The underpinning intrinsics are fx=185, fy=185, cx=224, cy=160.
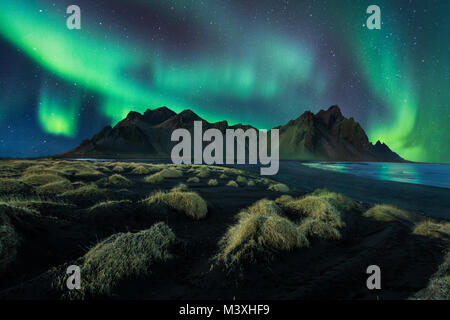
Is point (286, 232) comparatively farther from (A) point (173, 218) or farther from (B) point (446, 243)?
(B) point (446, 243)

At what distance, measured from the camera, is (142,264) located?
12.2 feet

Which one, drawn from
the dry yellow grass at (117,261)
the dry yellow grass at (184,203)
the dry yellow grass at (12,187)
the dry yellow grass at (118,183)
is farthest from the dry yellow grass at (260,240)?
the dry yellow grass at (118,183)

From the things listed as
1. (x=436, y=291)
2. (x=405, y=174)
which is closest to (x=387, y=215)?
(x=436, y=291)

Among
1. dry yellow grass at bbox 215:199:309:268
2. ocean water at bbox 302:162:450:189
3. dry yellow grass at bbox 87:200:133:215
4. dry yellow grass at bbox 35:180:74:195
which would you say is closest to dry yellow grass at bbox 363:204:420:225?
dry yellow grass at bbox 215:199:309:268

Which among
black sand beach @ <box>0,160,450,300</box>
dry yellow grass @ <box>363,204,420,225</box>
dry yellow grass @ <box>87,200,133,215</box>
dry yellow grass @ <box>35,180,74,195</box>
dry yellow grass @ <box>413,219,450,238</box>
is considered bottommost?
dry yellow grass @ <box>363,204,420,225</box>

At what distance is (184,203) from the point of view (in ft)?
25.6

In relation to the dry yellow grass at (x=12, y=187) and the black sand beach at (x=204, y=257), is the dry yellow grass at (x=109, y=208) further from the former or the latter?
the dry yellow grass at (x=12, y=187)

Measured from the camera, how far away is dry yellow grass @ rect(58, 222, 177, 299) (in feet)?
10.1

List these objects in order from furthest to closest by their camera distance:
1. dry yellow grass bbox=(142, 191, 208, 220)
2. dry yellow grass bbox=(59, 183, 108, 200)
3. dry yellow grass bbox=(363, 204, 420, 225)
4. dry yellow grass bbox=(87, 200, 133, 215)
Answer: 1. dry yellow grass bbox=(59, 183, 108, 200)
2. dry yellow grass bbox=(363, 204, 420, 225)
3. dry yellow grass bbox=(142, 191, 208, 220)
4. dry yellow grass bbox=(87, 200, 133, 215)

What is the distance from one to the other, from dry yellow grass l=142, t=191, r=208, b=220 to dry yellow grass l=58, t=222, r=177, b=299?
2.88 m

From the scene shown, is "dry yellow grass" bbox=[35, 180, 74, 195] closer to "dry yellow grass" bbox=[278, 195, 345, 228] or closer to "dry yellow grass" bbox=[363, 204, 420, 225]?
"dry yellow grass" bbox=[278, 195, 345, 228]

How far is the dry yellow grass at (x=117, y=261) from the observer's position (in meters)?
3.09
